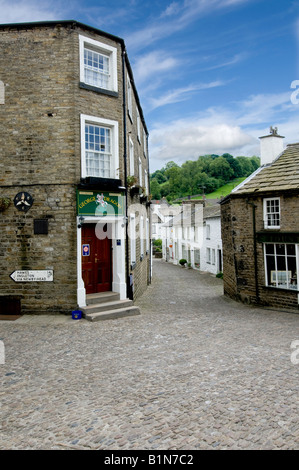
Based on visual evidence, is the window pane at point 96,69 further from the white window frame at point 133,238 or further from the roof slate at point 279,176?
the roof slate at point 279,176

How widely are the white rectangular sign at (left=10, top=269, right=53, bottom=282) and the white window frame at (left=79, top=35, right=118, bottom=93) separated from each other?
6944mm

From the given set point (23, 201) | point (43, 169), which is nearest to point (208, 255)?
point (43, 169)

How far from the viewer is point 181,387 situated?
6125 millimetres

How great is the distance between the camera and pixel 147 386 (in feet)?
20.4

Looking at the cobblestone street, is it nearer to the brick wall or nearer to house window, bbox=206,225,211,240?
the brick wall

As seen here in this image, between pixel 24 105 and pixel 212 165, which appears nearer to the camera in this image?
pixel 24 105

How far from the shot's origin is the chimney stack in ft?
54.5

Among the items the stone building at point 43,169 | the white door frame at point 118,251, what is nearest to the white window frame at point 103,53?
the stone building at point 43,169

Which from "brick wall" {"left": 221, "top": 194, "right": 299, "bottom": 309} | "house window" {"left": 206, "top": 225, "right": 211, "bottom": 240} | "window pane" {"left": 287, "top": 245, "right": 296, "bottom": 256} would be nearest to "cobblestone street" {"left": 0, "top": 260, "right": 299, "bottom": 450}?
"brick wall" {"left": 221, "top": 194, "right": 299, "bottom": 309}

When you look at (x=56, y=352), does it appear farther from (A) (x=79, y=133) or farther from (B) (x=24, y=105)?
(B) (x=24, y=105)

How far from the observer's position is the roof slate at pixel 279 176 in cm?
1402

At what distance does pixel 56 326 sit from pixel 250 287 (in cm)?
892

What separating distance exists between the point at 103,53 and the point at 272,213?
945cm
